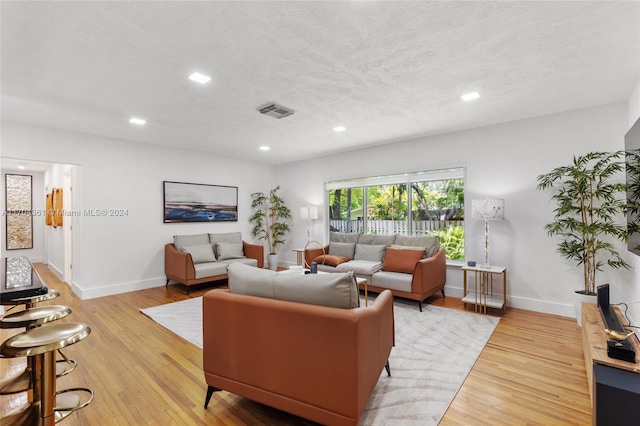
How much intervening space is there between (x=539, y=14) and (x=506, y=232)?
3.10 m

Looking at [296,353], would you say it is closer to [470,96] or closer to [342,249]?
[470,96]

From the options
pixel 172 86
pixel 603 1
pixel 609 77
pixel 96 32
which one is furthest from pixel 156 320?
pixel 609 77

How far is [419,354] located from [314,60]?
2.89 meters

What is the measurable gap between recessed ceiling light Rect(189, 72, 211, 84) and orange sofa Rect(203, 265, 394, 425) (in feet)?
6.71

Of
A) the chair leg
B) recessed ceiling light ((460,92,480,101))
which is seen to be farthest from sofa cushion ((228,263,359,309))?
recessed ceiling light ((460,92,480,101))

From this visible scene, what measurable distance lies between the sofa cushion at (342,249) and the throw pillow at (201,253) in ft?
7.52

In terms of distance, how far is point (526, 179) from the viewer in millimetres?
4180

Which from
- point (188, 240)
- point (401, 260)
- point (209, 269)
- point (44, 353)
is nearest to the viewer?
point (44, 353)

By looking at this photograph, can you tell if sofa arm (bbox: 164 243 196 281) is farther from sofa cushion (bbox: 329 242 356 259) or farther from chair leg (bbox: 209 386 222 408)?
chair leg (bbox: 209 386 222 408)

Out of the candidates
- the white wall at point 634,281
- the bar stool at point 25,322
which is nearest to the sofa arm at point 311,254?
the bar stool at point 25,322

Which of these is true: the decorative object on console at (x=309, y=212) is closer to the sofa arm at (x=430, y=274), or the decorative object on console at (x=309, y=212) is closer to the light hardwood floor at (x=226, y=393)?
the sofa arm at (x=430, y=274)

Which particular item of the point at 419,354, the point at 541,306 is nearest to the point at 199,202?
the point at 419,354

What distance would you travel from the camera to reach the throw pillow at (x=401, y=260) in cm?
446

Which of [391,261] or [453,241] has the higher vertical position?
[453,241]
